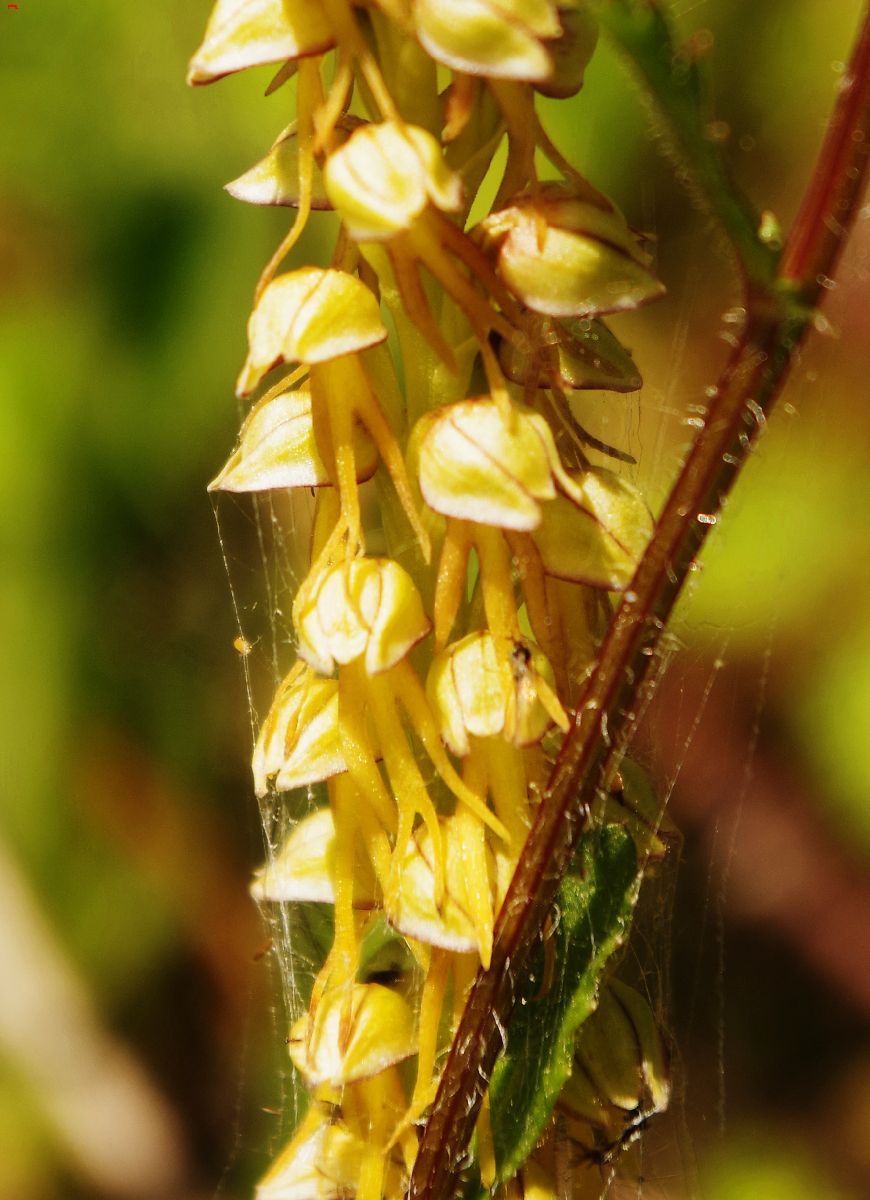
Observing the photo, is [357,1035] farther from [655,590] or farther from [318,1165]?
[655,590]

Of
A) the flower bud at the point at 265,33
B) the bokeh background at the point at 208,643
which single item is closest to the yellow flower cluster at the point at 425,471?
the flower bud at the point at 265,33

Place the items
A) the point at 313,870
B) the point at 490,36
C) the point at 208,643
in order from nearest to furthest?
1. the point at 490,36
2. the point at 313,870
3. the point at 208,643

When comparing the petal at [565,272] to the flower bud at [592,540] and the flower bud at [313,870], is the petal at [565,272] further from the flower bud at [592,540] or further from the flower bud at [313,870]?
the flower bud at [313,870]

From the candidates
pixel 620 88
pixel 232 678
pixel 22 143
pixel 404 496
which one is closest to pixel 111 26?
pixel 22 143

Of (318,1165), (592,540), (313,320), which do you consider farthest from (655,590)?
(318,1165)

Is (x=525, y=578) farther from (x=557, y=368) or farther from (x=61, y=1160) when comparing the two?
(x=61, y=1160)
